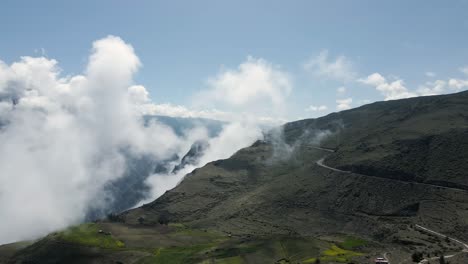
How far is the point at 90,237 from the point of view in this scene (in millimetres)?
159750

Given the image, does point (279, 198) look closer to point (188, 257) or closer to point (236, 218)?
point (236, 218)

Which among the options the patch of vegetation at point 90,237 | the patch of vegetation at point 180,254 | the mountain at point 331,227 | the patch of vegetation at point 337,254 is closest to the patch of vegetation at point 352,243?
the mountain at point 331,227

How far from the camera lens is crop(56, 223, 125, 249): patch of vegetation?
15129 cm

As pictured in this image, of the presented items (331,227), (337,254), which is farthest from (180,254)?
Answer: (331,227)

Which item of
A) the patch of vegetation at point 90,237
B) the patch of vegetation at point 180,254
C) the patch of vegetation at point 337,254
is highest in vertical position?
the patch of vegetation at point 90,237

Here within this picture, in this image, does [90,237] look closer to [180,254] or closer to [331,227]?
[180,254]

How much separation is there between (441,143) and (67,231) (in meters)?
160

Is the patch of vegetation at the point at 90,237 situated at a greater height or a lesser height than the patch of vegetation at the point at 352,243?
greater

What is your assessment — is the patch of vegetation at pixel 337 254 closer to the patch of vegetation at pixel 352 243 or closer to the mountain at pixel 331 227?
the mountain at pixel 331 227

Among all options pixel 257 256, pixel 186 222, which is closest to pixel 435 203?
pixel 257 256

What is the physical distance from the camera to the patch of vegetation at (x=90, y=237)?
151 meters

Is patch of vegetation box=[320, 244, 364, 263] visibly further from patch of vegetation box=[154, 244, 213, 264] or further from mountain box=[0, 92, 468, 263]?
patch of vegetation box=[154, 244, 213, 264]

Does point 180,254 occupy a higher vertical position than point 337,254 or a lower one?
higher

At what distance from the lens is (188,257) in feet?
417
